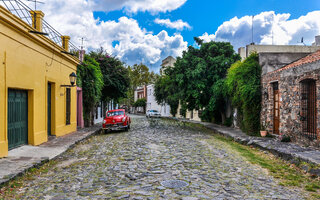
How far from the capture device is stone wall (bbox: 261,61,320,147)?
9414 millimetres

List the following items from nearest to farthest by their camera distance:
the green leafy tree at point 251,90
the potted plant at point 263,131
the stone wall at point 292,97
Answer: the stone wall at point 292,97
the potted plant at point 263,131
the green leafy tree at point 251,90

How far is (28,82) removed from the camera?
9422 millimetres

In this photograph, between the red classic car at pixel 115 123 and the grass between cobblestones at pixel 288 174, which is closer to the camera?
the grass between cobblestones at pixel 288 174

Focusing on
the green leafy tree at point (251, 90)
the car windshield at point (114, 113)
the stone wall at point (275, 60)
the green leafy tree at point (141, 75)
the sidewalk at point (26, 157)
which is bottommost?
the sidewalk at point (26, 157)

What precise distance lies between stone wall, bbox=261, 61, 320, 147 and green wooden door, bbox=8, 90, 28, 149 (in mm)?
10179

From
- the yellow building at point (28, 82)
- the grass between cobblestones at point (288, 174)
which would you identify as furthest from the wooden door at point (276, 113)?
the yellow building at point (28, 82)

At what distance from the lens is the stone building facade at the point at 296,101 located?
9461 millimetres

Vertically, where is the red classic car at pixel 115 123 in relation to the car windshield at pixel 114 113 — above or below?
below

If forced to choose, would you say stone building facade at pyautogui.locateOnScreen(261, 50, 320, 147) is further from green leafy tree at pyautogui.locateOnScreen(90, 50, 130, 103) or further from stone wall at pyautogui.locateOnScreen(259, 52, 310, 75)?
green leafy tree at pyautogui.locateOnScreen(90, 50, 130, 103)

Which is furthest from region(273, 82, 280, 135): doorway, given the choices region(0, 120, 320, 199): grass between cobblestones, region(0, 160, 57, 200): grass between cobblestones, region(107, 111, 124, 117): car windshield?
region(0, 160, 57, 200): grass between cobblestones

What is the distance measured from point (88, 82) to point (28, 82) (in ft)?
26.9

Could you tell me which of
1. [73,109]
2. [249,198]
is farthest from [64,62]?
Answer: [249,198]

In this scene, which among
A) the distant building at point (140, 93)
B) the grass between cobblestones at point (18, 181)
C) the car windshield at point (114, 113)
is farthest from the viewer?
the distant building at point (140, 93)

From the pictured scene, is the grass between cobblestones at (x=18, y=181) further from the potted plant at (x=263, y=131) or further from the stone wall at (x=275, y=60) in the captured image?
the stone wall at (x=275, y=60)
